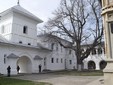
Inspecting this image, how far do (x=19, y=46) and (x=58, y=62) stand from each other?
726 inches

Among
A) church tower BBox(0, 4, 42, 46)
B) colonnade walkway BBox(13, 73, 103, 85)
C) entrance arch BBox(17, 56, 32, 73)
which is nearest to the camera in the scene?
colonnade walkway BBox(13, 73, 103, 85)

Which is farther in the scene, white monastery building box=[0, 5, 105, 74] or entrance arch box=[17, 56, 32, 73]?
entrance arch box=[17, 56, 32, 73]

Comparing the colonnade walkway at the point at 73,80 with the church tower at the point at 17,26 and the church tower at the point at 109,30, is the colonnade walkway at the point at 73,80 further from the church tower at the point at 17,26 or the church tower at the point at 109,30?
the church tower at the point at 17,26

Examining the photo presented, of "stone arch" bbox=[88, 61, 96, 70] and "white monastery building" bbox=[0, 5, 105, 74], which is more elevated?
"white monastery building" bbox=[0, 5, 105, 74]

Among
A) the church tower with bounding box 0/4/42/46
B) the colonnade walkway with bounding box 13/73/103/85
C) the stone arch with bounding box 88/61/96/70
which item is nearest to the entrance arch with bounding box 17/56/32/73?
the church tower with bounding box 0/4/42/46

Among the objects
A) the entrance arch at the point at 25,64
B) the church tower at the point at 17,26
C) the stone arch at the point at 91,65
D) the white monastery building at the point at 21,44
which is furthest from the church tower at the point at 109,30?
the stone arch at the point at 91,65

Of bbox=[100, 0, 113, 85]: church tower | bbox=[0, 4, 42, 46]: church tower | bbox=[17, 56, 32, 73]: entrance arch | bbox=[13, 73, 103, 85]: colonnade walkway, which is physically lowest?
bbox=[13, 73, 103, 85]: colonnade walkway

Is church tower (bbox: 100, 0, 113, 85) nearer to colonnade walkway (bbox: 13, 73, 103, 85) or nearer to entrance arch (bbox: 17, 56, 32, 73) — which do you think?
colonnade walkway (bbox: 13, 73, 103, 85)

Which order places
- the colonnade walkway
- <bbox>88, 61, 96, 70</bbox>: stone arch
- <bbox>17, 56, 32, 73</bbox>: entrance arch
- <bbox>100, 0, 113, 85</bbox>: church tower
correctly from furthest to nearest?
<bbox>88, 61, 96, 70</bbox>: stone arch
<bbox>17, 56, 32, 73</bbox>: entrance arch
the colonnade walkway
<bbox>100, 0, 113, 85</bbox>: church tower

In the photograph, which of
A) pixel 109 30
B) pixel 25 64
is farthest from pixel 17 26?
pixel 109 30

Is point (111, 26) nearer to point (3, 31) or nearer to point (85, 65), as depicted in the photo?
point (3, 31)

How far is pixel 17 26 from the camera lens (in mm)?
36656

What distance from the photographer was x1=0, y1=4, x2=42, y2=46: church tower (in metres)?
35.6

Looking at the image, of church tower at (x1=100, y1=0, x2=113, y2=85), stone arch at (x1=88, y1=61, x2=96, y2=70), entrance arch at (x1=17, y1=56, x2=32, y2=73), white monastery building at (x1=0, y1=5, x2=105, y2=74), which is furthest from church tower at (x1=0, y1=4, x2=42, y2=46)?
stone arch at (x1=88, y1=61, x2=96, y2=70)
